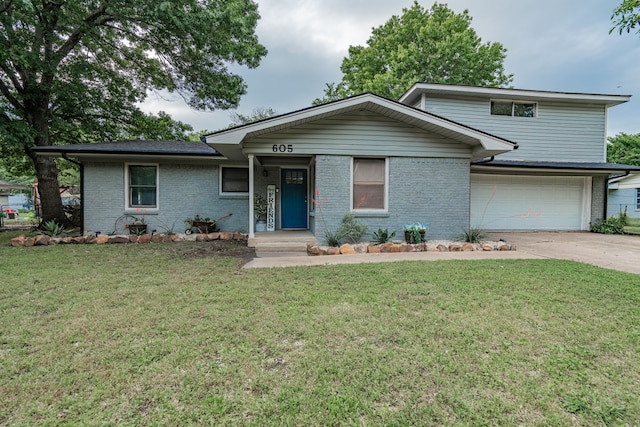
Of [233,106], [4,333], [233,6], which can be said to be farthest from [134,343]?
[233,106]

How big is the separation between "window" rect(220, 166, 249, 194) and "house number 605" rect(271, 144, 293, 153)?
279cm

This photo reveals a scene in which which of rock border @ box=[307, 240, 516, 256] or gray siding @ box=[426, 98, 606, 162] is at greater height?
gray siding @ box=[426, 98, 606, 162]

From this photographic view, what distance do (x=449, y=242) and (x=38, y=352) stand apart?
25.8ft

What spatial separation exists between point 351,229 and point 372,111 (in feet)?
10.3

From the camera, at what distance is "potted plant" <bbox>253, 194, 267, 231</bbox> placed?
9.57m

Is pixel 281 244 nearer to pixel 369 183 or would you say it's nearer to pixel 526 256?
pixel 369 183

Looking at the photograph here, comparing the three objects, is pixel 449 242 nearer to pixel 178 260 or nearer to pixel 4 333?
pixel 178 260

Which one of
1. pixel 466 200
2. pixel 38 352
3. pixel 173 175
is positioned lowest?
pixel 38 352

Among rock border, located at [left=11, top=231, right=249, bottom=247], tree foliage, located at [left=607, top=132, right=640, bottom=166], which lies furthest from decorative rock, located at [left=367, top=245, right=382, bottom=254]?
tree foliage, located at [left=607, top=132, right=640, bottom=166]

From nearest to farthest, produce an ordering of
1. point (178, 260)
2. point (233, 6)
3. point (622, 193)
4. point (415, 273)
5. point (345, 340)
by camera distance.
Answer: point (345, 340)
point (415, 273)
point (178, 260)
point (233, 6)
point (622, 193)

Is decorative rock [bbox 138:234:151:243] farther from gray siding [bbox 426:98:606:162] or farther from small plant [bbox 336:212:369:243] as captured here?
gray siding [bbox 426:98:606:162]

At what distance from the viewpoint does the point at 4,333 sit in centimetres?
282

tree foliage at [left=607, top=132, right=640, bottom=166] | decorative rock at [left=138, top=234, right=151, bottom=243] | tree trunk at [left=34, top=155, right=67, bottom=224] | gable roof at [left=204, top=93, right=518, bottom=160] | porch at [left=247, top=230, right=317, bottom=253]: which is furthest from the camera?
tree foliage at [left=607, top=132, right=640, bottom=166]

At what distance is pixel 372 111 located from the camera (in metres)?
7.62
